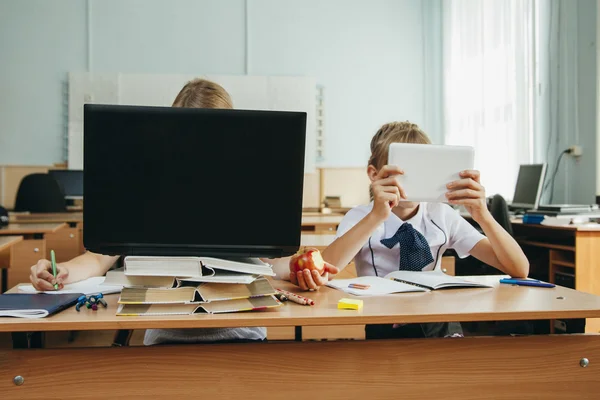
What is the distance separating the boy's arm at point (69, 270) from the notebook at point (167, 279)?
0.84ft

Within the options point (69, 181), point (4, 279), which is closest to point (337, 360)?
point (4, 279)

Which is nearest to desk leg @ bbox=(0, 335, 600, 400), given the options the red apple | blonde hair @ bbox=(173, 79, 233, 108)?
the red apple

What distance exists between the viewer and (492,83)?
4.82 m

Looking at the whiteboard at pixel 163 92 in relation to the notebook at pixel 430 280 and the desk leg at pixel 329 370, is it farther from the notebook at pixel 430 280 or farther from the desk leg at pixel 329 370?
the desk leg at pixel 329 370

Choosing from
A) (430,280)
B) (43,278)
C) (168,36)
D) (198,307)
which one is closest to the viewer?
(198,307)

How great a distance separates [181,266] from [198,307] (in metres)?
0.08

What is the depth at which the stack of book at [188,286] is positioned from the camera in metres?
1.07

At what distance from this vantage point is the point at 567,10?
379 cm

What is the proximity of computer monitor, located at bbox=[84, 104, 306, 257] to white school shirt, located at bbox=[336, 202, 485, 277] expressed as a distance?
0.62 m

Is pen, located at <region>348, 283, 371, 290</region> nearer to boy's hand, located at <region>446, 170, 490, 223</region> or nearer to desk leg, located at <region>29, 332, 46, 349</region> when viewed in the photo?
boy's hand, located at <region>446, 170, 490, 223</region>

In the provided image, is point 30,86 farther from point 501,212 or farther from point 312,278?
point 312,278

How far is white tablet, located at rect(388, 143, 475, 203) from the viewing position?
1359 millimetres

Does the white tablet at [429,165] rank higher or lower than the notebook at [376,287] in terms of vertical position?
higher

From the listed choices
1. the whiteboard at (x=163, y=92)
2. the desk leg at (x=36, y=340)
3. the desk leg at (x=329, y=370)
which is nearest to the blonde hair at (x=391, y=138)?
the desk leg at (x=329, y=370)
